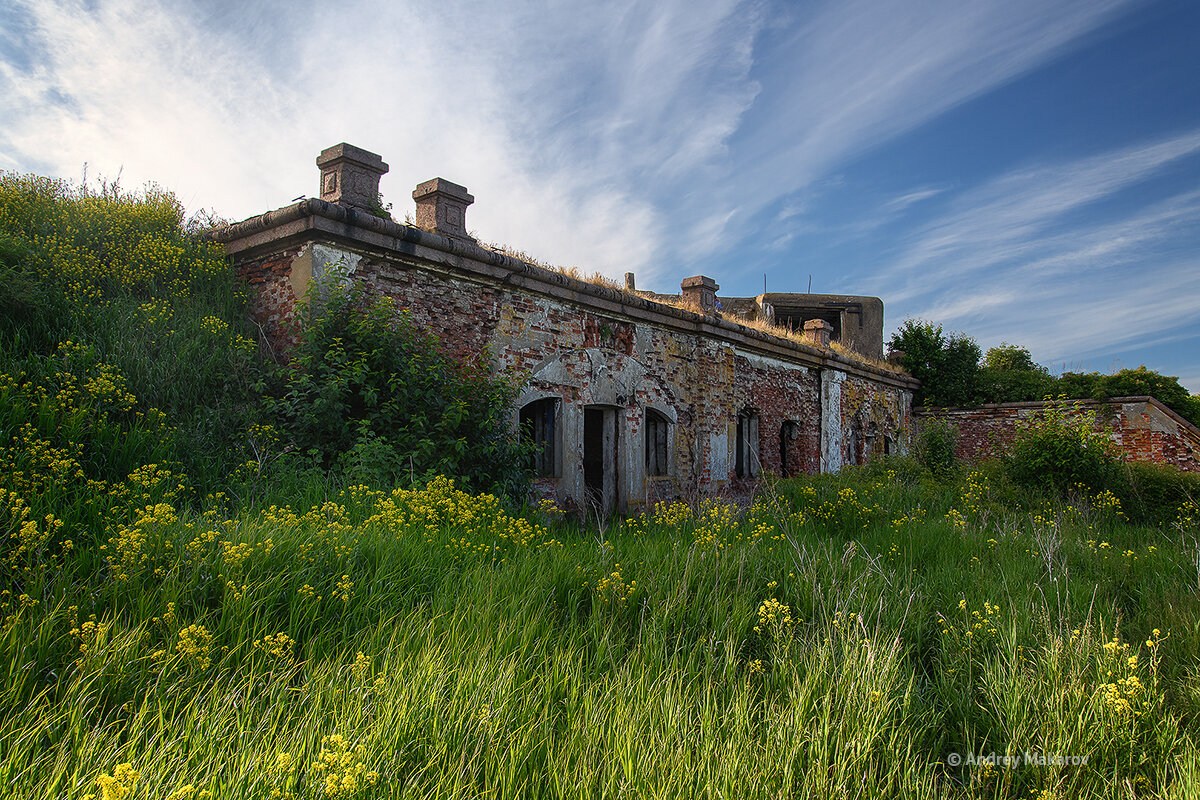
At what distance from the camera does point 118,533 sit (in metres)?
3.65

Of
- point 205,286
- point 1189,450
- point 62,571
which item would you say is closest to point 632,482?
point 205,286

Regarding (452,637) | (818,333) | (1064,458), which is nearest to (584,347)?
(452,637)

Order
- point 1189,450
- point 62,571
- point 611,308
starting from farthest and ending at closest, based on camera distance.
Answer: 1. point 1189,450
2. point 611,308
3. point 62,571

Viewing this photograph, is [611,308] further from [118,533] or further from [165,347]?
[118,533]

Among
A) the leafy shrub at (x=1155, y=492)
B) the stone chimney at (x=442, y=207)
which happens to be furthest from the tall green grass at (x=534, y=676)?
the leafy shrub at (x=1155, y=492)

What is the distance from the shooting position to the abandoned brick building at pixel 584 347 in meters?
7.54

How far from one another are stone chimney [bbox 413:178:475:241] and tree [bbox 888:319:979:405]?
60.0 ft

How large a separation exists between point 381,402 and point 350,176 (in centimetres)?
282

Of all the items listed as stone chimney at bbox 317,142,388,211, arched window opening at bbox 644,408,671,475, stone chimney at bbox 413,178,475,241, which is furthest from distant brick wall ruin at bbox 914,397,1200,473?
stone chimney at bbox 317,142,388,211

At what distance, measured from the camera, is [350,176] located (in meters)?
7.79

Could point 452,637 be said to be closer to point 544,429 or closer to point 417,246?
point 417,246

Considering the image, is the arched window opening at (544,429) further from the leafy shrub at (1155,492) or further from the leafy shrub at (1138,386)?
the leafy shrub at (1138,386)

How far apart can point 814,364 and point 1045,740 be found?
13650 millimetres

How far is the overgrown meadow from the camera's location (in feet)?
8.06
